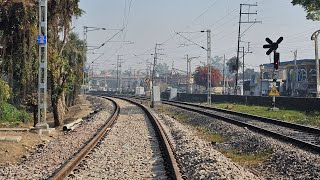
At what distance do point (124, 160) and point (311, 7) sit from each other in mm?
23154

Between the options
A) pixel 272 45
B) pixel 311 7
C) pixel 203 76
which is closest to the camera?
pixel 272 45

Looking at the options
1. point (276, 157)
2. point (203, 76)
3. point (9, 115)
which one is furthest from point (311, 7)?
point (203, 76)

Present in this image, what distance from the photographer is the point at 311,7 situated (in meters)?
31.8

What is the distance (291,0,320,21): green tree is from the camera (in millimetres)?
30837

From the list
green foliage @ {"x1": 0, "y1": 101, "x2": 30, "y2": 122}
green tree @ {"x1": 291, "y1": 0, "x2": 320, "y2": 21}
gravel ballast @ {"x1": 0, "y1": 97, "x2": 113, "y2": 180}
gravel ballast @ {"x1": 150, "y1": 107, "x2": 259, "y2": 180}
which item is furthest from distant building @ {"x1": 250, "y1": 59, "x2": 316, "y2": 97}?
gravel ballast @ {"x1": 150, "y1": 107, "x2": 259, "y2": 180}

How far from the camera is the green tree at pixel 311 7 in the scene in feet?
101

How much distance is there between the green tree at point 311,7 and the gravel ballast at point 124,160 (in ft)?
56.1

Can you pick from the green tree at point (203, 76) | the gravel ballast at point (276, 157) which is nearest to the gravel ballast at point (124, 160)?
the gravel ballast at point (276, 157)

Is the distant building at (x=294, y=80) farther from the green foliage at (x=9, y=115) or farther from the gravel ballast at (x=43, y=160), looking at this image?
the gravel ballast at (x=43, y=160)

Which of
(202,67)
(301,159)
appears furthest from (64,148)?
(202,67)

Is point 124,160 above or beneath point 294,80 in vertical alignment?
beneath

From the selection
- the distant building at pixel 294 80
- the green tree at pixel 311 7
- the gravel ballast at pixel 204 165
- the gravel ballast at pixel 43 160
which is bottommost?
the gravel ballast at pixel 43 160

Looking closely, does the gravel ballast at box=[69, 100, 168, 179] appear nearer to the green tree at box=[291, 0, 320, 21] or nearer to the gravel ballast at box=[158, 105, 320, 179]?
the gravel ballast at box=[158, 105, 320, 179]

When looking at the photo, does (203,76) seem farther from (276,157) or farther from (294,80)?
(276,157)
